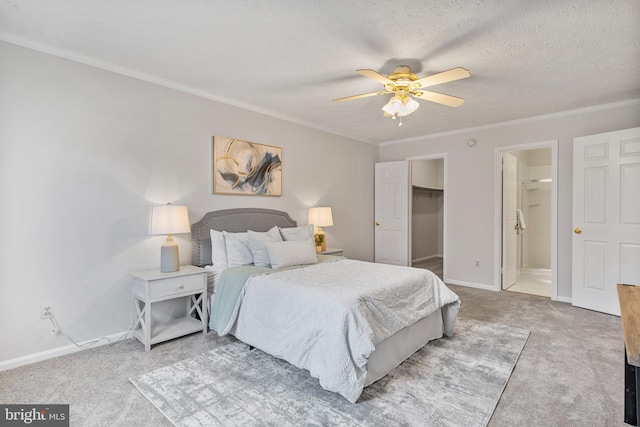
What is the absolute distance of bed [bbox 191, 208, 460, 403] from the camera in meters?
2.08

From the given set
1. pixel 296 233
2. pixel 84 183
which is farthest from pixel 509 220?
pixel 84 183

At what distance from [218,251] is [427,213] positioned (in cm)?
608

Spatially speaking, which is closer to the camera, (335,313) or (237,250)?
(335,313)

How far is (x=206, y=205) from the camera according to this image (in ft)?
12.1

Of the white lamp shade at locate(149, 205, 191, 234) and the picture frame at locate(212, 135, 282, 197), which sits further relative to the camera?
the picture frame at locate(212, 135, 282, 197)

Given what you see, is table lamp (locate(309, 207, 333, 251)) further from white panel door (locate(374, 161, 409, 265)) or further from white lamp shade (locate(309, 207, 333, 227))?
white panel door (locate(374, 161, 409, 265))

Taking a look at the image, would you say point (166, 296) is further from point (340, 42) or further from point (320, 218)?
point (340, 42)

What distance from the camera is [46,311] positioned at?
2670mm

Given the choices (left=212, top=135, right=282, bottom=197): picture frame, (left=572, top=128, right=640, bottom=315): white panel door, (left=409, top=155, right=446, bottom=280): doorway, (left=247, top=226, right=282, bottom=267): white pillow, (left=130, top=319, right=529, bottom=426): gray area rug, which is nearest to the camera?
(left=130, top=319, right=529, bottom=426): gray area rug

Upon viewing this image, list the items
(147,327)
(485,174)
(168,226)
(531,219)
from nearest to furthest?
1. (147,327)
2. (168,226)
3. (485,174)
4. (531,219)

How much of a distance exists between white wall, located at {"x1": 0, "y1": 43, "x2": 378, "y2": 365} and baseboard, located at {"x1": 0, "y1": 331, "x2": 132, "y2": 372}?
4cm

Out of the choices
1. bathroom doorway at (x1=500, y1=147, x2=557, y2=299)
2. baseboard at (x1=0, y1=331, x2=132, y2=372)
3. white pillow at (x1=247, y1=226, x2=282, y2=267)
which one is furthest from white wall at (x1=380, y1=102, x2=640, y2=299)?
baseboard at (x1=0, y1=331, x2=132, y2=372)

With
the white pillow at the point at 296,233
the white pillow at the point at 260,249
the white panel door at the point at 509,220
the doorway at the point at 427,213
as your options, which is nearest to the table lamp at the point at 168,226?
the white pillow at the point at 260,249

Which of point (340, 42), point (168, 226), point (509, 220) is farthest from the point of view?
point (509, 220)
